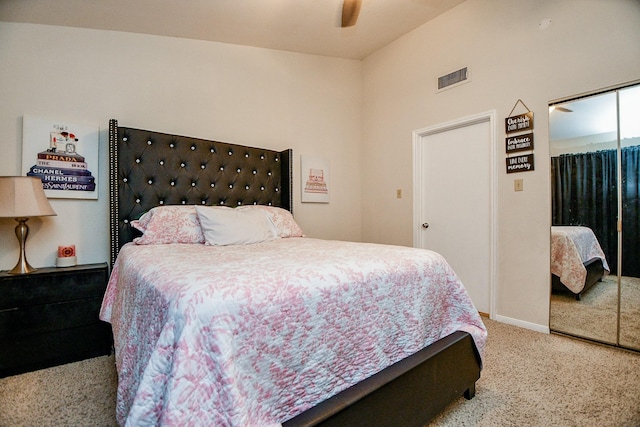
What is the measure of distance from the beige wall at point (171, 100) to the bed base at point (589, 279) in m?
2.15

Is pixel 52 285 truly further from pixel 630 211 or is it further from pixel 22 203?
pixel 630 211

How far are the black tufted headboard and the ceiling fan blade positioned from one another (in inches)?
53.2

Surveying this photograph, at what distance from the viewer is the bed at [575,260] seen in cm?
222

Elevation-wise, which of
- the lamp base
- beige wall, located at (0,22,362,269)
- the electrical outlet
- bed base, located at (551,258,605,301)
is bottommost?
bed base, located at (551,258,605,301)

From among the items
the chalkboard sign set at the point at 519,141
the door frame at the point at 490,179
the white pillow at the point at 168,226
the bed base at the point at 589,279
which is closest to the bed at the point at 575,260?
the bed base at the point at 589,279

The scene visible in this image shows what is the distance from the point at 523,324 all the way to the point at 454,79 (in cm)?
235

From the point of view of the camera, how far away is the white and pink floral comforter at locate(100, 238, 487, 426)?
0.78m

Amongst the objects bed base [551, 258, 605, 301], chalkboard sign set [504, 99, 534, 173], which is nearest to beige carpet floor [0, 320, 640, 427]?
bed base [551, 258, 605, 301]

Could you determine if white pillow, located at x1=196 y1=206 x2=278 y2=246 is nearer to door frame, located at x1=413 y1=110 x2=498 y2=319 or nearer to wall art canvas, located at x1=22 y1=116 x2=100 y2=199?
wall art canvas, located at x1=22 y1=116 x2=100 y2=199

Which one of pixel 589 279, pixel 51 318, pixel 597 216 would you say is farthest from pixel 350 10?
pixel 51 318

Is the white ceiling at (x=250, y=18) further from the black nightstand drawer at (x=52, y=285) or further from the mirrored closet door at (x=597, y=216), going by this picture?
the black nightstand drawer at (x=52, y=285)

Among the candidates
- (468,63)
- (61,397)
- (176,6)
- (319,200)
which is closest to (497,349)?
(319,200)

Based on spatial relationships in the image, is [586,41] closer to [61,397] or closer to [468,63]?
[468,63]

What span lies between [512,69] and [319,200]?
88.8 inches
